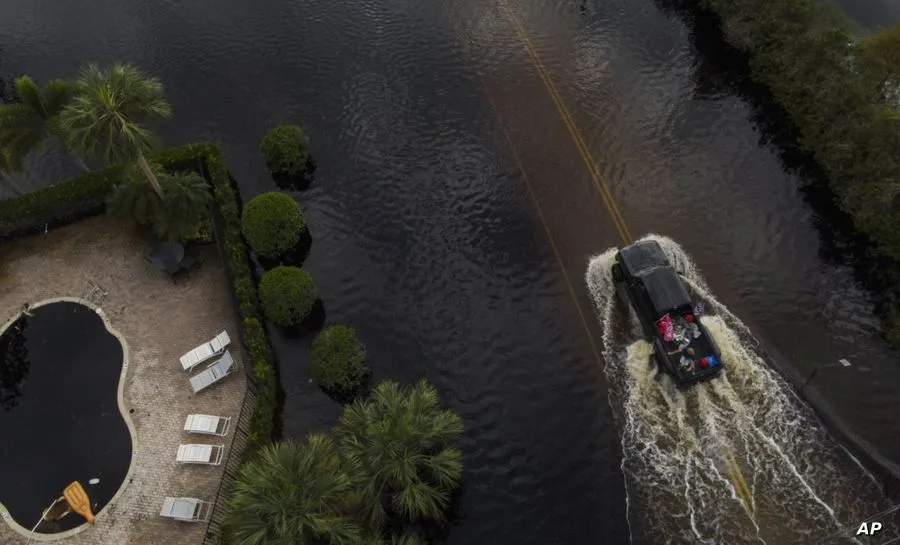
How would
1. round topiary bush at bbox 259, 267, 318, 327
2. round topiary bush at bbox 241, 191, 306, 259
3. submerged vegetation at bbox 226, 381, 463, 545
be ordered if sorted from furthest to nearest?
round topiary bush at bbox 241, 191, 306, 259 < round topiary bush at bbox 259, 267, 318, 327 < submerged vegetation at bbox 226, 381, 463, 545

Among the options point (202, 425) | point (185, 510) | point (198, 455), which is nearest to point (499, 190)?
point (202, 425)

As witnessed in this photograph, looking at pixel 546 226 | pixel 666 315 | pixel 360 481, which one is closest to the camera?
pixel 360 481

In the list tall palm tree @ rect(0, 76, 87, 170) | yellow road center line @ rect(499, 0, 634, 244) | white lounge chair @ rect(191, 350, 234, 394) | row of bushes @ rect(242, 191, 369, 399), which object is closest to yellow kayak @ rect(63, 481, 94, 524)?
white lounge chair @ rect(191, 350, 234, 394)

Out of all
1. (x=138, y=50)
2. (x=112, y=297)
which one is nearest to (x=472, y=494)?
(x=112, y=297)

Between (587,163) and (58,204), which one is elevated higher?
(587,163)

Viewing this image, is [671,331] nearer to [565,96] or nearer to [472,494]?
[472,494]

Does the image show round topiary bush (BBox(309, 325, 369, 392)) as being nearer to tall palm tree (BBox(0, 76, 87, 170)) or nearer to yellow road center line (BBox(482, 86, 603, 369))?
yellow road center line (BBox(482, 86, 603, 369))

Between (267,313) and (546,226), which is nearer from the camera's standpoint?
(267,313)

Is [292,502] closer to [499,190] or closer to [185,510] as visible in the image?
[185,510]
